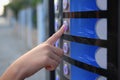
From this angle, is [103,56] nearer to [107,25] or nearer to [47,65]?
[107,25]

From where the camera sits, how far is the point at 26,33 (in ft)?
55.8

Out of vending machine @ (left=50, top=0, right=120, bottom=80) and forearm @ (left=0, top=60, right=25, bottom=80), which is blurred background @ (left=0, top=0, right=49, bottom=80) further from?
forearm @ (left=0, top=60, right=25, bottom=80)

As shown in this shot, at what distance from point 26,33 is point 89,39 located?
52.2 ft

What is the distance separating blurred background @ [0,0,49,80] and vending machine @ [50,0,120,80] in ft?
0.97

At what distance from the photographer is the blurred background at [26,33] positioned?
6.08 meters

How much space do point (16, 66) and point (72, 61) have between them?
273 mm

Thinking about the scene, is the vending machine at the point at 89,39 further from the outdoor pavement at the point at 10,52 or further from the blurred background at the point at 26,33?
the outdoor pavement at the point at 10,52

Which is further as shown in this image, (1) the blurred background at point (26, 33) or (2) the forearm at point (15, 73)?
(1) the blurred background at point (26, 33)

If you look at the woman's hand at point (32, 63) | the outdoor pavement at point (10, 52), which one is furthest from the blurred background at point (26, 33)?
the woman's hand at point (32, 63)

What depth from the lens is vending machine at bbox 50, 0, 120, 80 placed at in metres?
1.06

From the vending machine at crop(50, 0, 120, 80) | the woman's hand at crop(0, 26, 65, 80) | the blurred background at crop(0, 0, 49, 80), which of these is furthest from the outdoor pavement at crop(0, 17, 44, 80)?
the woman's hand at crop(0, 26, 65, 80)

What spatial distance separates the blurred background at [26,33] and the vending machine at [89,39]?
0.97 feet

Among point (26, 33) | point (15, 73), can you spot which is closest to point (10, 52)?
point (26, 33)

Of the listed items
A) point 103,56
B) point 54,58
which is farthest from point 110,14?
point 54,58
